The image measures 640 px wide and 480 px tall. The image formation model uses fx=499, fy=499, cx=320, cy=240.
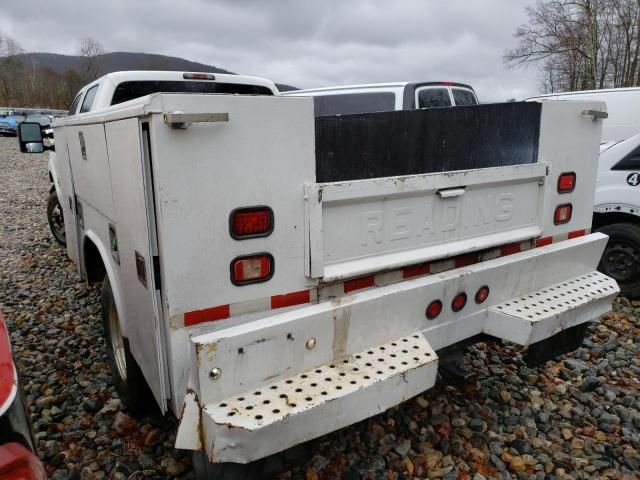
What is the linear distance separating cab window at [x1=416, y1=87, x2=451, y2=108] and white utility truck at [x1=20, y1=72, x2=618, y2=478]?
354 centimetres

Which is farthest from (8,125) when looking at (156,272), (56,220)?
(156,272)

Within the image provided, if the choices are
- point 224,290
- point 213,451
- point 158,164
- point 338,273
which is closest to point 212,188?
point 158,164

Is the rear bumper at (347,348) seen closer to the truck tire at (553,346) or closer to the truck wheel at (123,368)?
the truck tire at (553,346)

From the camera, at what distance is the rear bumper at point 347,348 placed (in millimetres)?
1844

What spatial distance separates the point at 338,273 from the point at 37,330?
346 centimetres

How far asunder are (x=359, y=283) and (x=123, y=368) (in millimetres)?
1743

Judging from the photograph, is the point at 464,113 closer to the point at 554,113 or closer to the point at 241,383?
the point at 554,113

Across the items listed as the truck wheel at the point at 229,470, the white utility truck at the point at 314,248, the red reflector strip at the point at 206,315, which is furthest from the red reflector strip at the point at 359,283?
the truck wheel at the point at 229,470

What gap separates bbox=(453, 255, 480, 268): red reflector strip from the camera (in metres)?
2.68

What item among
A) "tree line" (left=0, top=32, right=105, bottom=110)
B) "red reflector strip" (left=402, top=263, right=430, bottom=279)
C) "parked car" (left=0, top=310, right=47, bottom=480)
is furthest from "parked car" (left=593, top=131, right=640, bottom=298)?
"tree line" (left=0, top=32, right=105, bottom=110)

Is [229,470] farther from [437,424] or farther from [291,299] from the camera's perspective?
[437,424]

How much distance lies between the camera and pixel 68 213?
4488 millimetres

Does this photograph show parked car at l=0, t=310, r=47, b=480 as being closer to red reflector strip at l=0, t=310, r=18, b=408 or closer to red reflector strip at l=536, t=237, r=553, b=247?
red reflector strip at l=0, t=310, r=18, b=408

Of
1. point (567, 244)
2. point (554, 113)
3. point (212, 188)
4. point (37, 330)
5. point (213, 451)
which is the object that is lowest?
point (37, 330)
